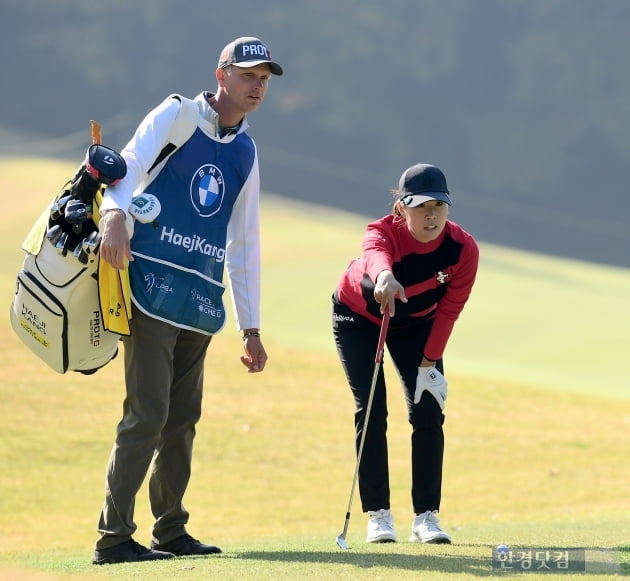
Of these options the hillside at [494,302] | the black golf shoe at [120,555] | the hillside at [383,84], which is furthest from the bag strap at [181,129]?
the hillside at [383,84]

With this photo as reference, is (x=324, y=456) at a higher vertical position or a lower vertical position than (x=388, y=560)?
higher

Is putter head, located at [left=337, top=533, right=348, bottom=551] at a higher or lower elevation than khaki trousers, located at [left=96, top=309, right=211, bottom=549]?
lower

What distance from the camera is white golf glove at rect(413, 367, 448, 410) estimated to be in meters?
6.75

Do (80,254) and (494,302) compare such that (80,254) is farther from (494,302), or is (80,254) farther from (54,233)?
(494,302)

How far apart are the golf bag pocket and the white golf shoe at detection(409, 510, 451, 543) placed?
2.01 m

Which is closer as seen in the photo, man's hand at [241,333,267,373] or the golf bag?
the golf bag

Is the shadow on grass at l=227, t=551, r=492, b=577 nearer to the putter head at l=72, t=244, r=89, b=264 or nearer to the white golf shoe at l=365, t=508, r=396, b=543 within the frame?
the white golf shoe at l=365, t=508, r=396, b=543

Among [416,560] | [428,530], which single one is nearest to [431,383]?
A: [428,530]

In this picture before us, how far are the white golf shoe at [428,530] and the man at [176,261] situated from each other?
4.20 ft

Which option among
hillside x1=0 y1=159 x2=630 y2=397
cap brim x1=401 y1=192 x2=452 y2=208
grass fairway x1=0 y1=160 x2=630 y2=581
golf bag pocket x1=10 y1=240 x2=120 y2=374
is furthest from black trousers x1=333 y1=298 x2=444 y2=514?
hillside x1=0 y1=159 x2=630 y2=397

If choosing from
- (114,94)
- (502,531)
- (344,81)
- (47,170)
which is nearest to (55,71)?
(114,94)

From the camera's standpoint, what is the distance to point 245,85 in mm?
6113

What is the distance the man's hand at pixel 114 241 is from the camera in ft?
17.9

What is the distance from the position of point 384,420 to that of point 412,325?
533 millimetres
